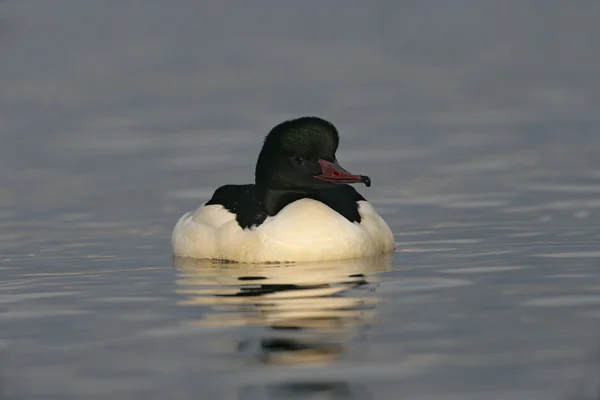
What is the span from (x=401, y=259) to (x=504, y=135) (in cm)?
862

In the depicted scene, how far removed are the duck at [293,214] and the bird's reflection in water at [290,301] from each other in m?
0.12

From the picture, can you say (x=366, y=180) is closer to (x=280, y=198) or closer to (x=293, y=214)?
(x=293, y=214)

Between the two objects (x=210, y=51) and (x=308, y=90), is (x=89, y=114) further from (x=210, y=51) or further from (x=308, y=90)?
(x=210, y=51)

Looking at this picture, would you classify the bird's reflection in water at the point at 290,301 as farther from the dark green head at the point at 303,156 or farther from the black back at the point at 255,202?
the dark green head at the point at 303,156

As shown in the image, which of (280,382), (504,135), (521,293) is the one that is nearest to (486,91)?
(504,135)

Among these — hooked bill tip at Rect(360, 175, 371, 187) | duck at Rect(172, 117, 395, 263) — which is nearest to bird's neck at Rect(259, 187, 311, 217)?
duck at Rect(172, 117, 395, 263)

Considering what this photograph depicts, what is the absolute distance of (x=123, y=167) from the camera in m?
19.4

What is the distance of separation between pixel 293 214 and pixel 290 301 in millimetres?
2254

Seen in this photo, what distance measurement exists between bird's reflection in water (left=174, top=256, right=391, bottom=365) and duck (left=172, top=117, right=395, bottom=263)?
0.12m

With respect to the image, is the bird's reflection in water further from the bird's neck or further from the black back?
the bird's neck

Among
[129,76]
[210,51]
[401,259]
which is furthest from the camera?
[210,51]

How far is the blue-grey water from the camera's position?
8477 millimetres

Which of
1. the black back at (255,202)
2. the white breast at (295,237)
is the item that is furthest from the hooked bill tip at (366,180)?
the black back at (255,202)

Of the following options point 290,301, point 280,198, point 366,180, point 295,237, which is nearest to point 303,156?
point 280,198
